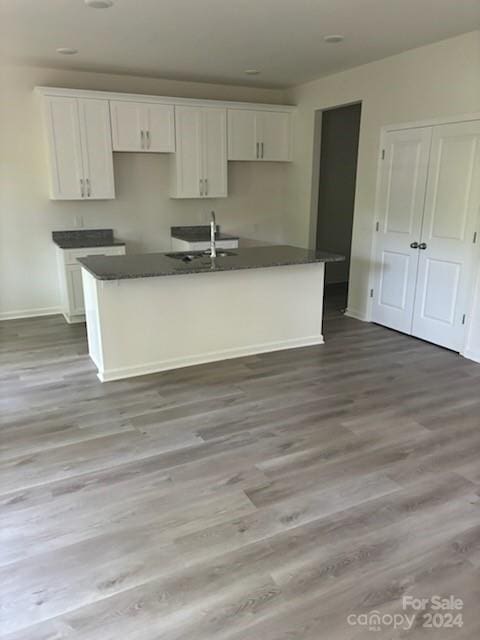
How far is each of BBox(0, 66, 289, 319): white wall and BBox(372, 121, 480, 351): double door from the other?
2.19m

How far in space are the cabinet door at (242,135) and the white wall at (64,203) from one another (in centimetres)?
38

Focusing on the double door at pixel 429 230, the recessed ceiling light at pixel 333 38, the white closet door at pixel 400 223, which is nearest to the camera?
the recessed ceiling light at pixel 333 38

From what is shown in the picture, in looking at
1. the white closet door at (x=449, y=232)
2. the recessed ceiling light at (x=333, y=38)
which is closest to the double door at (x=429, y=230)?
the white closet door at (x=449, y=232)

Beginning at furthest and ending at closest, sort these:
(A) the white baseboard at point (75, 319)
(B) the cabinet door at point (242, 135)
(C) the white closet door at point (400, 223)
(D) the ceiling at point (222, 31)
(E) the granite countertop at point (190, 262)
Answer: (B) the cabinet door at point (242, 135) → (A) the white baseboard at point (75, 319) → (C) the white closet door at point (400, 223) → (E) the granite countertop at point (190, 262) → (D) the ceiling at point (222, 31)

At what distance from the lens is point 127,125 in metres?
5.42

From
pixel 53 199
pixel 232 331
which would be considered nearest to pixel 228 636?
pixel 232 331

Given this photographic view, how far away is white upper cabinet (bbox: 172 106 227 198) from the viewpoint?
5.72 meters

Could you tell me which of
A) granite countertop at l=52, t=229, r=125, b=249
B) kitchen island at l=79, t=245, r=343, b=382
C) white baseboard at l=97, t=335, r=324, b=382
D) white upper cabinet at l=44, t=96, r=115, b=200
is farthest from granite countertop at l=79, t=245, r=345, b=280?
white upper cabinet at l=44, t=96, r=115, b=200

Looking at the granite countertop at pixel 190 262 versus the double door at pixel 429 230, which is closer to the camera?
the granite countertop at pixel 190 262

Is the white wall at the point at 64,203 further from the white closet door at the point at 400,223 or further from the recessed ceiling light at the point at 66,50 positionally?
the white closet door at the point at 400,223

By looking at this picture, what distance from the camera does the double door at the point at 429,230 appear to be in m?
4.27

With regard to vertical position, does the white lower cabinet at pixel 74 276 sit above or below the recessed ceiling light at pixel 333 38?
below

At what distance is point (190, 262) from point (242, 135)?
2.65 meters

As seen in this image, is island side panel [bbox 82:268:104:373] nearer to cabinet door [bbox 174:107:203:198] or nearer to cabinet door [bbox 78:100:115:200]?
cabinet door [bbox 78:100:115:200]
